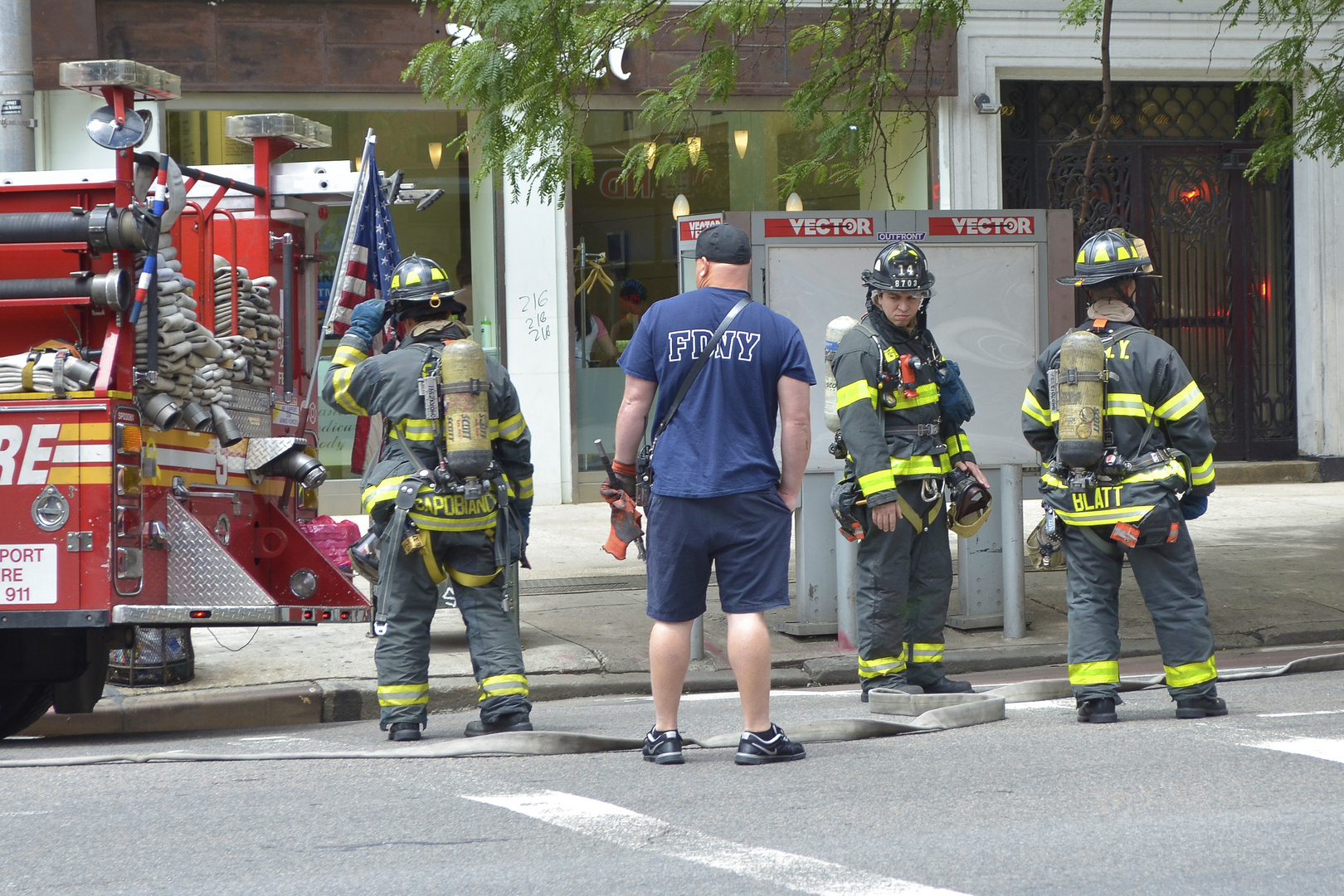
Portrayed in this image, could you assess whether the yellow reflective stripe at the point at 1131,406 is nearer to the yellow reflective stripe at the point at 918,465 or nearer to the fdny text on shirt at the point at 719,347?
the yellow reflective stripe at the point at 918,465

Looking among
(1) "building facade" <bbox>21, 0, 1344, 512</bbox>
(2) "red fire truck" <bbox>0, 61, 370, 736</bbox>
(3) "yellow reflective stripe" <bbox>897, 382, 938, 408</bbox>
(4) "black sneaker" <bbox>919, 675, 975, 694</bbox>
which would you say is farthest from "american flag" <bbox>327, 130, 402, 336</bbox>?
(1) "building facade" <bbox>21, 0, 1344, 512</bbox>

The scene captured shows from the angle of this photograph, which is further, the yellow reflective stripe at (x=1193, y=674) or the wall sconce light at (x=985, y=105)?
the wall sconce light at (x=985, y=105)

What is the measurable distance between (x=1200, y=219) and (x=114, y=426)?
39.5 ft

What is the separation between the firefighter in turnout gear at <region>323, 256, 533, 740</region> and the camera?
6379mm

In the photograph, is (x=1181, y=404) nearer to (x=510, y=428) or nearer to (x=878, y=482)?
(x=878, y=482)

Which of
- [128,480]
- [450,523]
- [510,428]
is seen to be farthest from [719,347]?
[128,480]

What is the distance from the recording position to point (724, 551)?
18.1 ft

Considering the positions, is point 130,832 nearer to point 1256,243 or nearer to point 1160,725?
point 1160,725

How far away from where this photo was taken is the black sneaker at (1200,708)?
20.5ft

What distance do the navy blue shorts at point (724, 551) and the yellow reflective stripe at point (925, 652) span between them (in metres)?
1.56

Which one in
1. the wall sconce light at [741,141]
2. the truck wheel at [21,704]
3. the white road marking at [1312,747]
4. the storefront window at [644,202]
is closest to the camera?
the white road marking at [1312,747]

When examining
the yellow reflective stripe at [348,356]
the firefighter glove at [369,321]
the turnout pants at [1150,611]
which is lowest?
the turnout pants at [1150,611]

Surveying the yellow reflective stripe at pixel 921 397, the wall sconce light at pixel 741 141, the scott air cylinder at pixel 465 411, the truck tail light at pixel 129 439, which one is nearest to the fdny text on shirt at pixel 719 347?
the scott air cylinder at pixel 465 411

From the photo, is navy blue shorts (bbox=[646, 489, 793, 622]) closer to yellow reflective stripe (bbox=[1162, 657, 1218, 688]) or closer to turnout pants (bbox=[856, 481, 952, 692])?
turnout pants (bbox=[856, 481, 952, 692])
